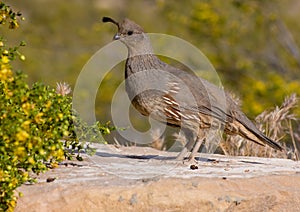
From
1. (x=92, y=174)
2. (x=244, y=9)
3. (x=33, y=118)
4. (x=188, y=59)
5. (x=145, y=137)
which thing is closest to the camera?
(x=33, y=118)

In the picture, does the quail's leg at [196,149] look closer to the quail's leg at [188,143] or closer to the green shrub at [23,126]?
the quail's leg at [188,143]

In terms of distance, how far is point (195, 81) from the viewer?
6805 millimetres

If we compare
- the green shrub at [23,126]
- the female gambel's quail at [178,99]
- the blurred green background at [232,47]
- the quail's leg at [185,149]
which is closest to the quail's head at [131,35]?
the female gambel's quail at [178,99]

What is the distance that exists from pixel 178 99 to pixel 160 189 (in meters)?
1.84

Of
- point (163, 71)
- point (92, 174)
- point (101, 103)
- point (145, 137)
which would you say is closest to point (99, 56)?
point (101, 103)

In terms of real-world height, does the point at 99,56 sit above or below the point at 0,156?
above

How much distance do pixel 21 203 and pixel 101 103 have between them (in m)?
12.3

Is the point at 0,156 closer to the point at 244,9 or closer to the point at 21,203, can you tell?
the point at 21,203

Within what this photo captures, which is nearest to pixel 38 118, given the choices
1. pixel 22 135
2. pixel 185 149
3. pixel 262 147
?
pixel 22 135

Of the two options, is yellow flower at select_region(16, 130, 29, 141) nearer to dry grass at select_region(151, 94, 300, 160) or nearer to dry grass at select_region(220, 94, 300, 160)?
dry grass at select_region(151, 94, 300, 160)

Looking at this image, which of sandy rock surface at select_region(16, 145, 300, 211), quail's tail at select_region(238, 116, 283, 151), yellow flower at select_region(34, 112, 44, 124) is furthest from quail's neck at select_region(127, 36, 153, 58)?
yellow flower at select_region(34, 112, 44, 124)

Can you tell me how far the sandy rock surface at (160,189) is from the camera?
477 cm

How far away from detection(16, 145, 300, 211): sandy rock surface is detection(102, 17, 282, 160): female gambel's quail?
80 centimetres

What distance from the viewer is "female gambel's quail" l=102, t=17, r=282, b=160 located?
6477 millimetres
